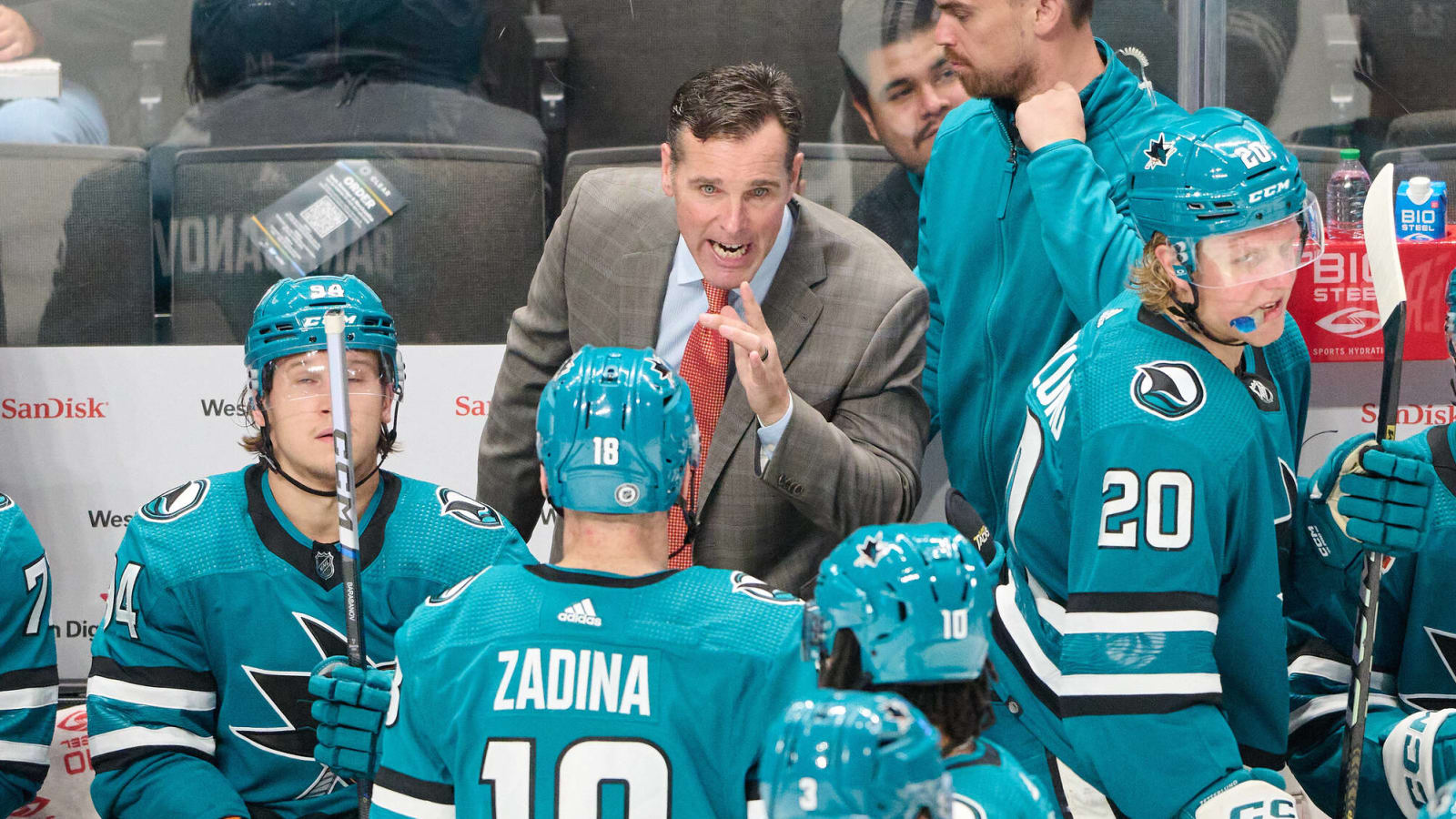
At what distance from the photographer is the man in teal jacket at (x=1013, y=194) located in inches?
127

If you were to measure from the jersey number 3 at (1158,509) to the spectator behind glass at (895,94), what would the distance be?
1.96 metres

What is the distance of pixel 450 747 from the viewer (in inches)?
84.3

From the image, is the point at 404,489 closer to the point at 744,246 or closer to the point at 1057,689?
the point at 744,246

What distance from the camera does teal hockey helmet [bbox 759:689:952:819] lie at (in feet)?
4.36

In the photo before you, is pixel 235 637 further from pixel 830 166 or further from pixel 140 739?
pixel 830 166

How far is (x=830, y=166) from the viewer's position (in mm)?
4242

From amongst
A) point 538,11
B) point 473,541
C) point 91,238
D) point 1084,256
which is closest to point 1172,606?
point 1084,256

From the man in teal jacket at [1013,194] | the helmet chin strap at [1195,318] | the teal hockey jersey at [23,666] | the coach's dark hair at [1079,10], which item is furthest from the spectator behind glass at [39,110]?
the helmet chin strap at [1195,318]

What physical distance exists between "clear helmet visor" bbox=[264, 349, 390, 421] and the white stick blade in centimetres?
175

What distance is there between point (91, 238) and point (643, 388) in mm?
2647

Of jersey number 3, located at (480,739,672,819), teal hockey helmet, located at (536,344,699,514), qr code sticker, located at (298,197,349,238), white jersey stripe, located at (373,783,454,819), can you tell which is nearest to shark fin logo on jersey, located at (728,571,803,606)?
teal hockey helmet, located at (536,344,699,514)

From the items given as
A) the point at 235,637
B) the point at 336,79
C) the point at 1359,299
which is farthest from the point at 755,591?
the point at 336,79

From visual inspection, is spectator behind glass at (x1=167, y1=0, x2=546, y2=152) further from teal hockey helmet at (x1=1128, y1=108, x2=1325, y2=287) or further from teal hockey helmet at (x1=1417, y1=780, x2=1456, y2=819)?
teal hockey helmet at (x1=1417, y1=780, x2=1456, y2=819)

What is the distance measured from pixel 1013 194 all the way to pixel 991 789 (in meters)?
1.95
